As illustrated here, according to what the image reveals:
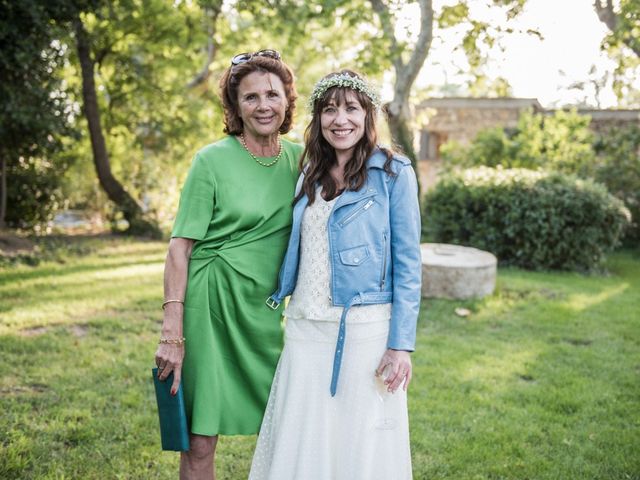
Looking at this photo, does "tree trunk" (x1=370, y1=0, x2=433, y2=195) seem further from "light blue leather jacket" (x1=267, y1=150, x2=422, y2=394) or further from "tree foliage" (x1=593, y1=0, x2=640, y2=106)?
"light blue leather jacket" (x1=267, y1=150, x2=422, y2=394)

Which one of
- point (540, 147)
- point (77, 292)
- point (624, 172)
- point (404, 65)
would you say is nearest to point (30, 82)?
point (77, 292)

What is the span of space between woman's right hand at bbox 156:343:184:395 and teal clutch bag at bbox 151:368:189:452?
21 mm

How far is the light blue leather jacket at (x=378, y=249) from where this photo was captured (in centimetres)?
239

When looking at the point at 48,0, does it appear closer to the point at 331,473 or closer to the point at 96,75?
the point at 96,75

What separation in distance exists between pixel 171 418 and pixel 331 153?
50.4 inches

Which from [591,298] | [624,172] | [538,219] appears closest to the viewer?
[591,298]

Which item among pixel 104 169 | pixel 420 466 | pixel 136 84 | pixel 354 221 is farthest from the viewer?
pixel 136 84

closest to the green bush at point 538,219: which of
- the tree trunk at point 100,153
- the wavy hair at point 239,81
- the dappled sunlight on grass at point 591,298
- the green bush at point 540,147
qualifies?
the dappled sunlight on grass at point 591,298

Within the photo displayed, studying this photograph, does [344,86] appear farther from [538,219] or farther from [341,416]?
[538,219]

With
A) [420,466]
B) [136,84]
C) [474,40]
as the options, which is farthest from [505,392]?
[136,84]

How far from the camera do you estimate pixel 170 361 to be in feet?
8.23

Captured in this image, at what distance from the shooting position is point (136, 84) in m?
13.9

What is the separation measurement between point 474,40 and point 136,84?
869cm

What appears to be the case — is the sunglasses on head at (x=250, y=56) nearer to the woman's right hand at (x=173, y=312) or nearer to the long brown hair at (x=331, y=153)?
the long brown hair at (x=331, y=153)
